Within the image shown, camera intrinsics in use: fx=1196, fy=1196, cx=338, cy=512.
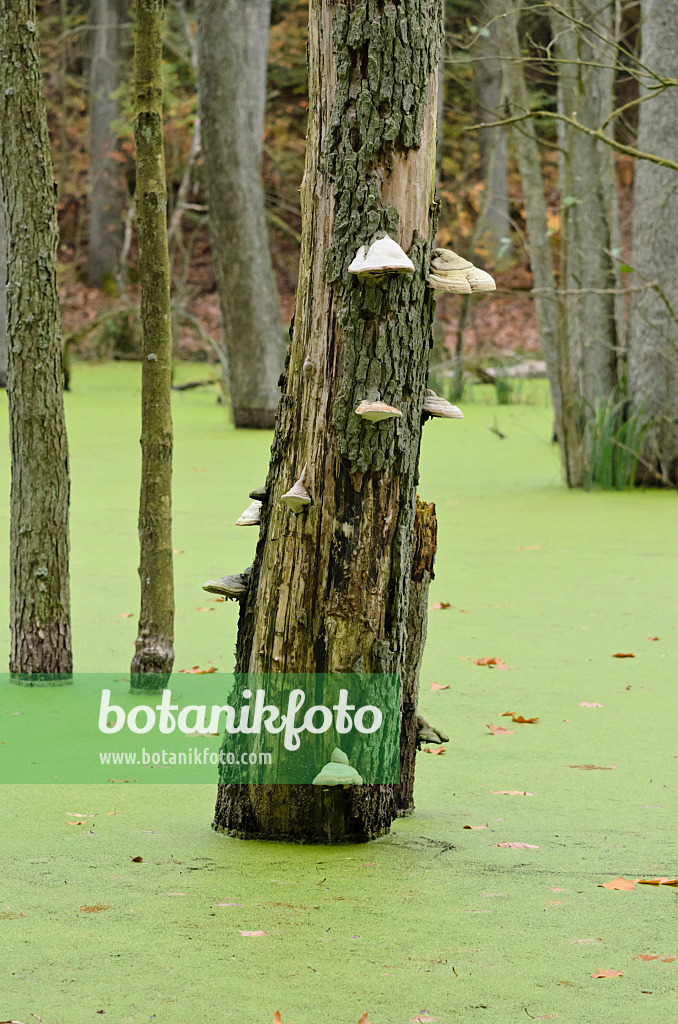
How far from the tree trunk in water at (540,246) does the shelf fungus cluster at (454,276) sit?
505 centimetres

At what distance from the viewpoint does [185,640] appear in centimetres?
459

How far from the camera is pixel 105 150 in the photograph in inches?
666

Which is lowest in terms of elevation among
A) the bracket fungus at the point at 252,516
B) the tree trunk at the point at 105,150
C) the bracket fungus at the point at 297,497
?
the bracket fungus at the point at 252,516

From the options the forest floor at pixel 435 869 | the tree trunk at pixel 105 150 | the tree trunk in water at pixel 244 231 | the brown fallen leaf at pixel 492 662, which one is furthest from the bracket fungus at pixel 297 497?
the tree trunk at pixel 105 150

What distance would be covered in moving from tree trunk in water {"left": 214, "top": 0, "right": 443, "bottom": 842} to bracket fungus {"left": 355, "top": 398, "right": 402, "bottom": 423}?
2.1 inches

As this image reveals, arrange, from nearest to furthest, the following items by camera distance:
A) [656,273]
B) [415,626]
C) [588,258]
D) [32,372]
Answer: [415,626] → [32,372] → [656,273] → [588,258]

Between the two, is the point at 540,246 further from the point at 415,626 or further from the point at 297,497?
the point at 297,497

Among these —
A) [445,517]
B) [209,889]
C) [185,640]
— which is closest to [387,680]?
[209,889]

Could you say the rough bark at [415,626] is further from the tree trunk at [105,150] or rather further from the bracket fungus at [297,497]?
the tree trunk at [105,150]

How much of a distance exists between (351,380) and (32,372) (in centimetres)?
169

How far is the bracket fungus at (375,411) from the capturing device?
7.61 ft

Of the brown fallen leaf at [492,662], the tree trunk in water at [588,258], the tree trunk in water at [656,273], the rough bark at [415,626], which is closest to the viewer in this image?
the rough bark at [415,626]

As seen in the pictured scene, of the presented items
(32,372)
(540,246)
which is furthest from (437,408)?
(540,246)

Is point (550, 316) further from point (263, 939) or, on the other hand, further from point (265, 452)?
point (263, 939)
